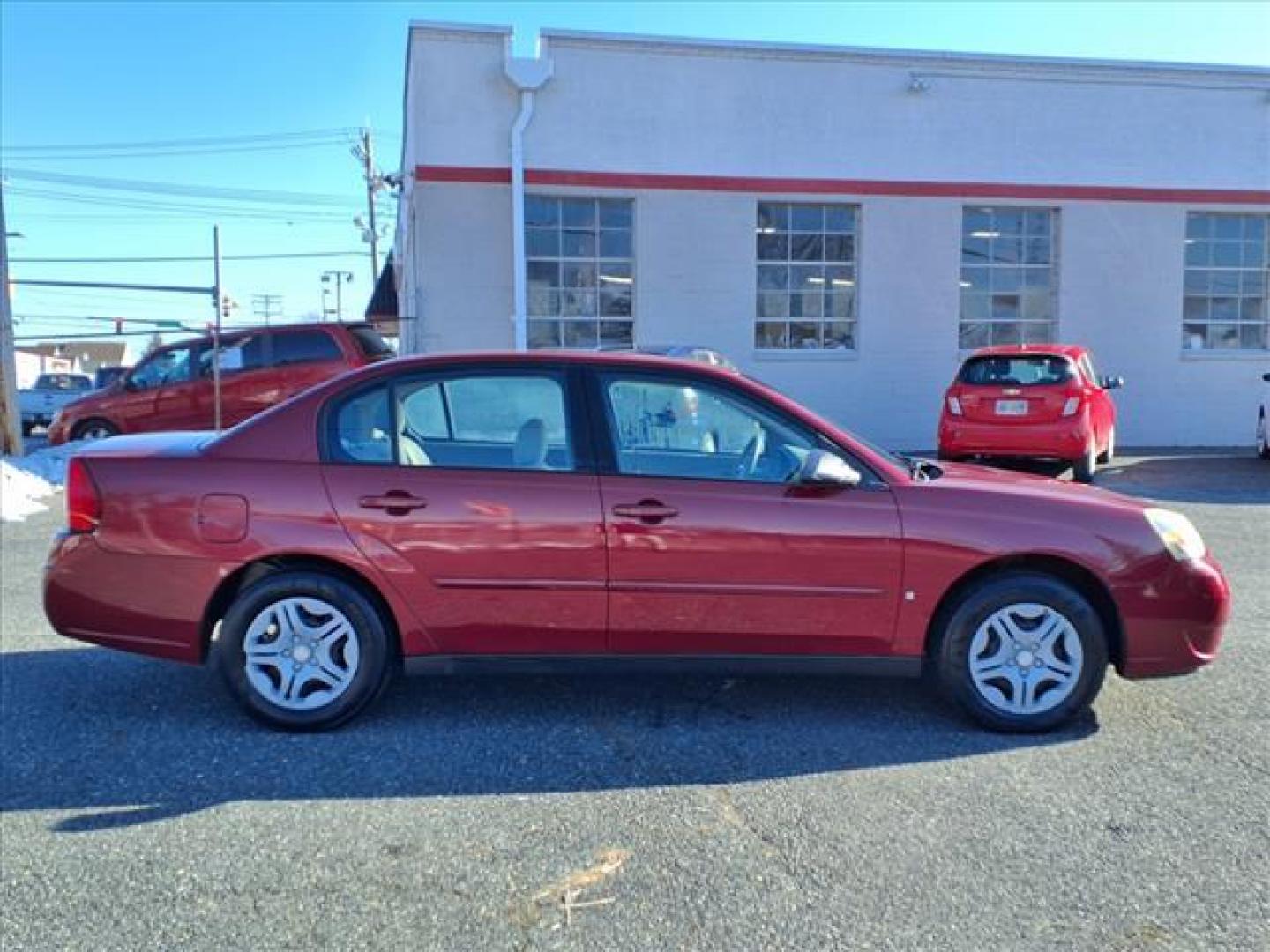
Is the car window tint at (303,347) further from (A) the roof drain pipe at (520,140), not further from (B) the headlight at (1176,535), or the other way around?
(B) the headlight at (1176,535)

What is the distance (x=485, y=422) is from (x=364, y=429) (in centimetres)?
50

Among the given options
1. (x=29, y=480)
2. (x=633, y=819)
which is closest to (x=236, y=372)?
(x=29, y=480)

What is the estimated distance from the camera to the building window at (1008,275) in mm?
16031

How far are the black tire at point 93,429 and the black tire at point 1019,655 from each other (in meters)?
12.7

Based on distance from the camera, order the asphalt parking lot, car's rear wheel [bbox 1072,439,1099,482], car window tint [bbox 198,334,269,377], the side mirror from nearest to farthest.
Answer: the asphalt parking lot < the side mirror < car's rear wheel [bbox 1072,439,1099,482] < car window tint [bbox 198,334,269,377]

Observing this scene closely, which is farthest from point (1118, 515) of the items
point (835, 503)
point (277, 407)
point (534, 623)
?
point (277, 407)

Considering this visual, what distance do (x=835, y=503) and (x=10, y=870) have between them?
3.08 m

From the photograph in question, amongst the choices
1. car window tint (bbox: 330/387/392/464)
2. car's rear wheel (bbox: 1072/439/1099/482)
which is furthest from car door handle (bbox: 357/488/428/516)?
car's rear wheel (bbox: 1072/439/1099/482)

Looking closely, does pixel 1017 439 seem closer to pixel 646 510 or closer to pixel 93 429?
pixel 646 510

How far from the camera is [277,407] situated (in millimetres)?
4273

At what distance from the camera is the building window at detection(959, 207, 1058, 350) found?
1603 cm

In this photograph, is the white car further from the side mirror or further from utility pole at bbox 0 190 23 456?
utility pole at bbox 0 190 23 456

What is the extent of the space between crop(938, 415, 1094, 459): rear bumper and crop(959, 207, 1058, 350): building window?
5.32 meters

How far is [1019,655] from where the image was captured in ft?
13.5
